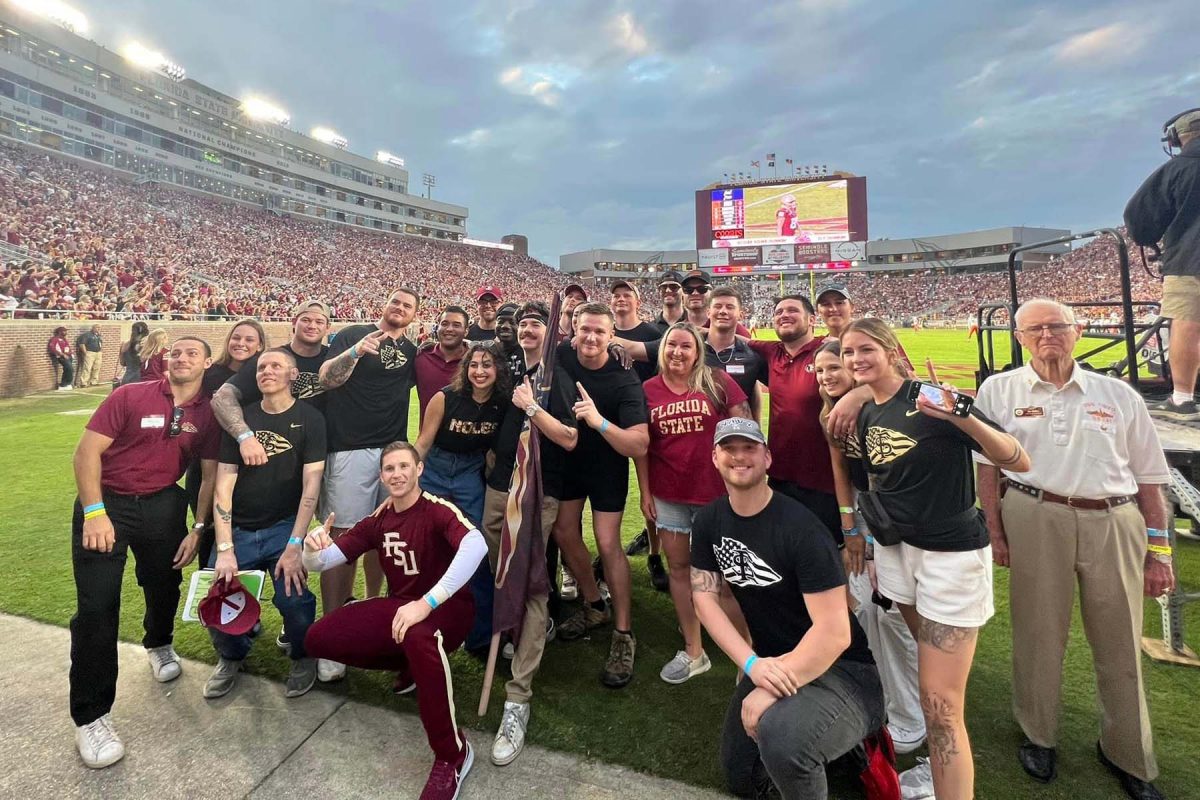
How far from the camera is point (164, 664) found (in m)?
3.42

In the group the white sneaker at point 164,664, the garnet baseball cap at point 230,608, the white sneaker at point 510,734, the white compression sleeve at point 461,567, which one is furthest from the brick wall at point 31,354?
the white sneaker at point 510,734

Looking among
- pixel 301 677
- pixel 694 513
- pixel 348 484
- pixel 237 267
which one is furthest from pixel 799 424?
pixel 237 267

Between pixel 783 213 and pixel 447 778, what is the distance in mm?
44564

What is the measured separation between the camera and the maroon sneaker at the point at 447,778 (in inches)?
95.5

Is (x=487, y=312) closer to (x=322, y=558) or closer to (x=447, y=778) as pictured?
(x=322, y=558)

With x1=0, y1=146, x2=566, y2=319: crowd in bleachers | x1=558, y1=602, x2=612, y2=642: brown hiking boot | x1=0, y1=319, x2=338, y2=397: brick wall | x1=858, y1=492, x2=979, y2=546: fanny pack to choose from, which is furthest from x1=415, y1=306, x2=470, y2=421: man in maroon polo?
x1=0, y1=146, x2=566, y2=319: crowd in bleachers

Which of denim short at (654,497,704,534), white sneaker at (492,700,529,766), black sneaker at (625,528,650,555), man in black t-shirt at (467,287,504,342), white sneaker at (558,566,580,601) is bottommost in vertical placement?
white sneaker at (492,700,529,766)

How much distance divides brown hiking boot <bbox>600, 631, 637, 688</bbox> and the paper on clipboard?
2.07 metres

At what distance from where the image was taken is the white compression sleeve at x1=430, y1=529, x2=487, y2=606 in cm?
284

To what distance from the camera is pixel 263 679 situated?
341 cm

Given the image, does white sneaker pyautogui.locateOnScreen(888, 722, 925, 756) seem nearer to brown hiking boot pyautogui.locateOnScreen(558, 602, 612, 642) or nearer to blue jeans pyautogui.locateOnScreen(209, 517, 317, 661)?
brown hiking boot pyautogui.locateOnScreen(558, 602, 612, 642)

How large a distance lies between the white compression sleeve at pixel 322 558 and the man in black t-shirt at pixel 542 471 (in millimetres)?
967

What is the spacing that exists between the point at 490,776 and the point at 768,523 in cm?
178

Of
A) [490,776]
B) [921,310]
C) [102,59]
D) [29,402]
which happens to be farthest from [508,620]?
[921,310]
